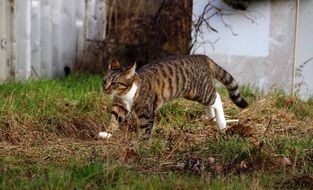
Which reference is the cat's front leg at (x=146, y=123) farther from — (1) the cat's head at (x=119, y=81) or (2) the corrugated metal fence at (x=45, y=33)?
(2) the corrugated metal fence at (x=45, y=33)

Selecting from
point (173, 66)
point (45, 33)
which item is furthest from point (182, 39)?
point (173, 66)

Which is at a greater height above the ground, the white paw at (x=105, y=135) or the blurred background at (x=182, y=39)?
the blurred background at (x=182, y=39)

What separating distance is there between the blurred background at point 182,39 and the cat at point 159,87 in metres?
2.13

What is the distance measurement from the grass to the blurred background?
2.98 ft

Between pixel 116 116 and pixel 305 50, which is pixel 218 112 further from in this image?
pixel 305 50

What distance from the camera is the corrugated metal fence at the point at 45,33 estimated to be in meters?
9.90

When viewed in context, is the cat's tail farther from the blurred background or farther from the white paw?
the blurred background

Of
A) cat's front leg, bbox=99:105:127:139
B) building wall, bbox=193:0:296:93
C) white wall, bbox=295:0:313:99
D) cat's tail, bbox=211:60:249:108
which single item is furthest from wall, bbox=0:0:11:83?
white wall, bbox=295:0:313:99

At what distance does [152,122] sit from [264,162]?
61.0 inches

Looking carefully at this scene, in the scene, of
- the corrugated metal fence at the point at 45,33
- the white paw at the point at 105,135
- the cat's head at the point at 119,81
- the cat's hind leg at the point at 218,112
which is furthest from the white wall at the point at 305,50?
the white paw at the point at 105,135

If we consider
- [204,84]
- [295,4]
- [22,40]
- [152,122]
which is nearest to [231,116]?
[204,84]

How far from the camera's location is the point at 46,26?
417 inches

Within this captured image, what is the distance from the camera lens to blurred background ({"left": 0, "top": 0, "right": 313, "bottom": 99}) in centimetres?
1005

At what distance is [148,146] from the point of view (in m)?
6.57
